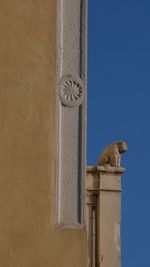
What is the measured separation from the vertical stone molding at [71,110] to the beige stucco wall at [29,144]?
0.10m

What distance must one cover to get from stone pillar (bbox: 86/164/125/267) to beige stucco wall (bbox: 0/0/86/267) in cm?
164

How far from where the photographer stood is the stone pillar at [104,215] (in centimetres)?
781

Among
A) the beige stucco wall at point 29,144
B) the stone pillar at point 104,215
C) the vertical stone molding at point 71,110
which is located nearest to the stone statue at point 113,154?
the stone pillar at point 104,215

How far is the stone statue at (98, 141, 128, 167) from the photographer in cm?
830

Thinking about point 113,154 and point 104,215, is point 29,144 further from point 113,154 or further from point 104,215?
point 113,154

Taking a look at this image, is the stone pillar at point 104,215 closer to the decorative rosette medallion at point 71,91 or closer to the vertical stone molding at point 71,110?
the vertical stone molding at point 71,110

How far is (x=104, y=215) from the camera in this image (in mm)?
8008

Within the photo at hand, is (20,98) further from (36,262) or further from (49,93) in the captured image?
(36,262)

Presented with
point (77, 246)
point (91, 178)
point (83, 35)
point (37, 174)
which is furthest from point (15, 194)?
point (91, 178)

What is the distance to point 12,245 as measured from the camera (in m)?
5.93

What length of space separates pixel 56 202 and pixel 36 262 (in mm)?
522

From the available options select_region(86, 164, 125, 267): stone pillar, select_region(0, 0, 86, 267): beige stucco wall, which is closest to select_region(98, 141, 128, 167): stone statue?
select_region(86, 164, 125, 267): stone pillar

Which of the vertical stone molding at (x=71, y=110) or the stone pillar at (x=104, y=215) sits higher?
the vertical stone molding at (x=71, y=110)

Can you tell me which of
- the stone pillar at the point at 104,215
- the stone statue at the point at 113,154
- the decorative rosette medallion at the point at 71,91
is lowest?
the stone pillar at the point at 104,215
